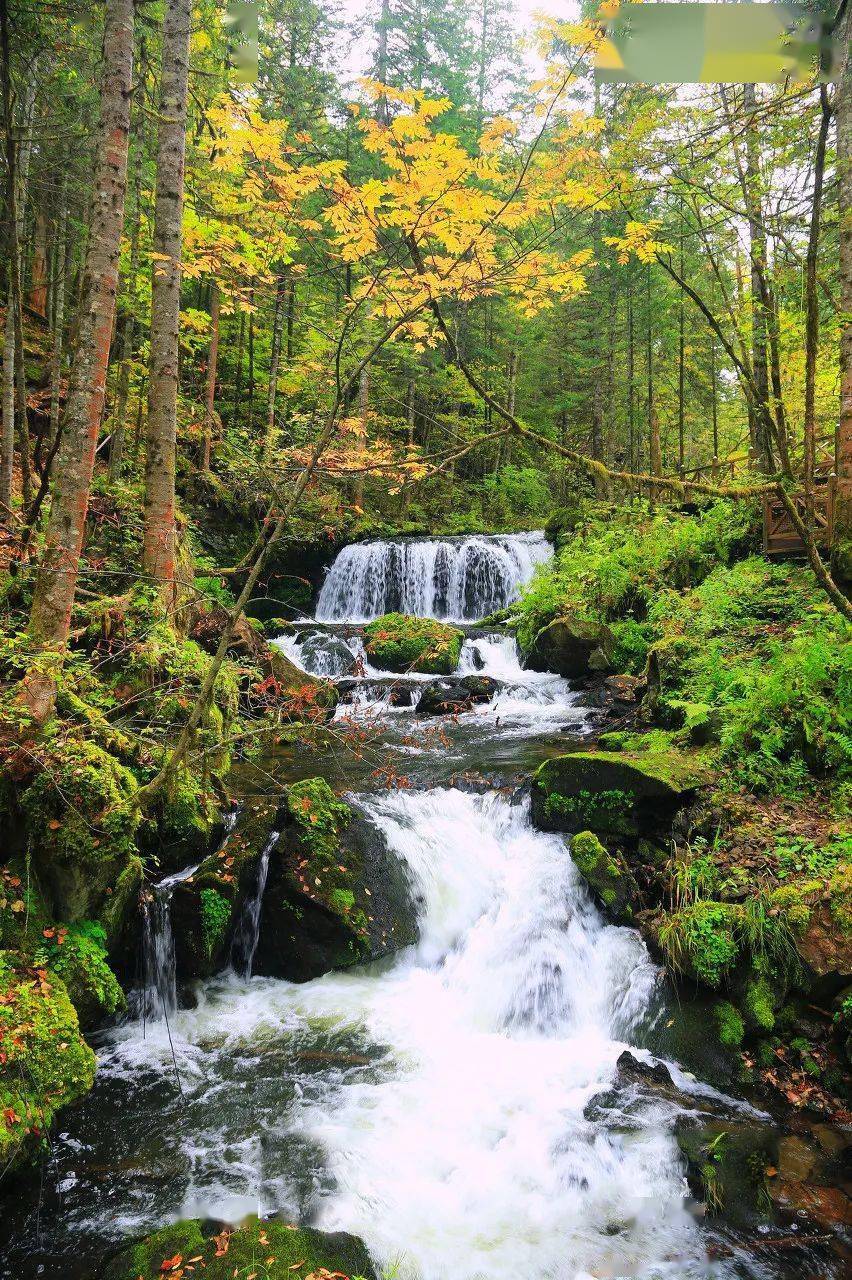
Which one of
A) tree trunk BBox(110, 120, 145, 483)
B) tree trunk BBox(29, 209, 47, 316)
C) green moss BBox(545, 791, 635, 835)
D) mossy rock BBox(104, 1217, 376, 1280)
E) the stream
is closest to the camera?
mossy rock BBox(104, 1217, 376, 1280)

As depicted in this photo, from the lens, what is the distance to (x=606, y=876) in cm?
592

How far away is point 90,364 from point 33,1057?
4.23 metres

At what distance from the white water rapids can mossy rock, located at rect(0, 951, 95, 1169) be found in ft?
3.04

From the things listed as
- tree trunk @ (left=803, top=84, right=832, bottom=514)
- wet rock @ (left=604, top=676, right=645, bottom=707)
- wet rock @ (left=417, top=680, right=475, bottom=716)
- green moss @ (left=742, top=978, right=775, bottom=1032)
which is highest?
tree trunk @ (left=803, top=84, right=832, bottom=514)

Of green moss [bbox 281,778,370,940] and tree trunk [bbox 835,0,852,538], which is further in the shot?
green moss [bbox 281,778,370,940]

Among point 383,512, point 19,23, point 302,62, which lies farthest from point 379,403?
point 19,23

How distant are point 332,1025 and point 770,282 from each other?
363 inches

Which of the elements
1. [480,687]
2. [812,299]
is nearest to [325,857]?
[812,299]

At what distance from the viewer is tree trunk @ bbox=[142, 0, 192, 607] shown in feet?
20.5

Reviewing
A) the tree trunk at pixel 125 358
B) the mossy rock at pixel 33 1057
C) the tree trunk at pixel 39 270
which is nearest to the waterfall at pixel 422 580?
the tree trunk at pixel 125 358

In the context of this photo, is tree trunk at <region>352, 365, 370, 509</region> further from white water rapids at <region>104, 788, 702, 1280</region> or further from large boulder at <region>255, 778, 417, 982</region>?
white water rapids at <region>104, 788, 702, 1280</region>

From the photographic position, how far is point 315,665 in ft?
42.2

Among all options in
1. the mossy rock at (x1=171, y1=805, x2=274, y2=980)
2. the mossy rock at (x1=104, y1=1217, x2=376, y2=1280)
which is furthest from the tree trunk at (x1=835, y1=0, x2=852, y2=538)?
the mossy rock at (x1=104, y1=1217, x2=376, y2=1280)

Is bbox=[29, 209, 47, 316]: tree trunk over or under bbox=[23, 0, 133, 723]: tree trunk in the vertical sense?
over
